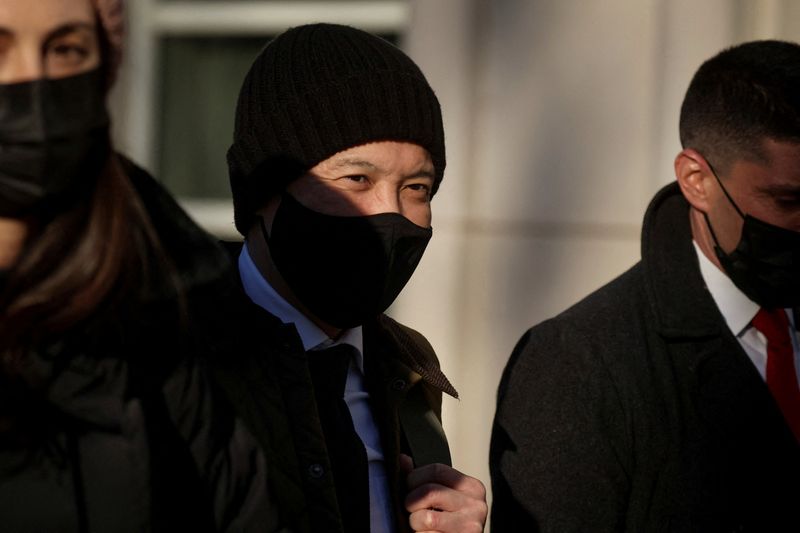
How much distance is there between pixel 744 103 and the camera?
3.51m

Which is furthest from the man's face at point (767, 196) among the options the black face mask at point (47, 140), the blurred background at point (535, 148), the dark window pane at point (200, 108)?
the dark window pane at point (200, 108)

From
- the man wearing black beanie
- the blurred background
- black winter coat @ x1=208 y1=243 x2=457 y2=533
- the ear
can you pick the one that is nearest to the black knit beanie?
the man wearing black beanie

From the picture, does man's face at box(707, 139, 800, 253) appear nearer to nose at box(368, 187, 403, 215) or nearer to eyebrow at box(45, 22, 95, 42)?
nose at box(368, 187, 403, 215)

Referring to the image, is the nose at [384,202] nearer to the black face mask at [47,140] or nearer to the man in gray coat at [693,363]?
the man in gray coat at [693,363]

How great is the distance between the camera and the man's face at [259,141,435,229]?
2.66m

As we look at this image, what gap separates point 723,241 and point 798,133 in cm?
37

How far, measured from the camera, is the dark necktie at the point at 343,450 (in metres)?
2.37

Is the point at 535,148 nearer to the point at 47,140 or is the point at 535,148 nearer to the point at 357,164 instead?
the point at 357,164

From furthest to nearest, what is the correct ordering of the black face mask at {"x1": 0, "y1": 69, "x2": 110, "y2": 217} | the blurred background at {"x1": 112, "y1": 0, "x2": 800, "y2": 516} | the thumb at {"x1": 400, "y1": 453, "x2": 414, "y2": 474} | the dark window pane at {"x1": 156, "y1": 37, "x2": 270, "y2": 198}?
the dark window pane at {"x1": 156, "y1": 37, "x2": 270, "y2": 198} < the blurred background at {"x1": 112, "y1": 0, "x2": 800, "y2": 516} < the thumb at {"x1": 400, "y1": 453, "x2": 414, "y2": 474} < the black face mask at {"x1": 0, "y1": 69, "x2": 110, "y2": 217}

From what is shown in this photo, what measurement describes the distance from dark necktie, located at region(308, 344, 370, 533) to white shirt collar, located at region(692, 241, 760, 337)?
1.36 m

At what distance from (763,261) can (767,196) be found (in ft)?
0.63

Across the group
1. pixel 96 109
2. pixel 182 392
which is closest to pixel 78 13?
pixel 96 109

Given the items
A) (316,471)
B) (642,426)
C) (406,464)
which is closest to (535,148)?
(642,426)

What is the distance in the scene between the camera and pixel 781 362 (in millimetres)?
3377
